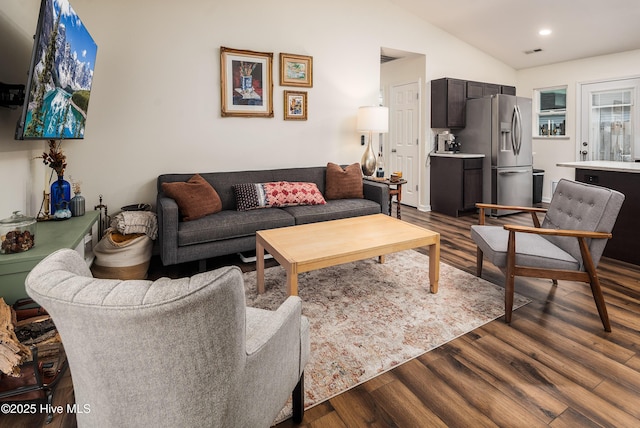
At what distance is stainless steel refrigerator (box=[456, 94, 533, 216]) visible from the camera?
5.29 metres

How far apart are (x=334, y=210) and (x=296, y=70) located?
1815 mm

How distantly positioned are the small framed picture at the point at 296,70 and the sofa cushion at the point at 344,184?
3.71 ft

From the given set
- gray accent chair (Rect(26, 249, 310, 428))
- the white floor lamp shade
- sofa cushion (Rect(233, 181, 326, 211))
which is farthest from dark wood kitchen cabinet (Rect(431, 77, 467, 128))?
gray accent chair (Rect(26, 249, 310, 428))

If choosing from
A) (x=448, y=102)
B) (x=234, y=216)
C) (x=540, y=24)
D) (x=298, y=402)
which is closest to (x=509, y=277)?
(x=298, y=402)

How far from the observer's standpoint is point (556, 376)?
69.1 inches

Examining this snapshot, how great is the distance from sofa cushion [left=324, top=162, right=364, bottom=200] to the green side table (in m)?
2.43

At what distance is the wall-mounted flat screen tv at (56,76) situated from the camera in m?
1.78

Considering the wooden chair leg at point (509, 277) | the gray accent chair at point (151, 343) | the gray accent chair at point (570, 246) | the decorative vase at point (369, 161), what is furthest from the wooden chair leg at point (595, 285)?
the decorative vase at point (369, 161)

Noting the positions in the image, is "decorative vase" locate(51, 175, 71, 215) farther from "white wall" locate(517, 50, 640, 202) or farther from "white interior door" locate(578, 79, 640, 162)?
"white interior door" locate(578, 79, 640, 162)

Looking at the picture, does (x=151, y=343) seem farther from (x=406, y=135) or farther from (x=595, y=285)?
(x=406, y=135)

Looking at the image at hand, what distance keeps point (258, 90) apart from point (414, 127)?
2867 millimetres

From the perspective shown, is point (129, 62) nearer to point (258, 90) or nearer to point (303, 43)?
point (258, 90)

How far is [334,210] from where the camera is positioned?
368 centimetres

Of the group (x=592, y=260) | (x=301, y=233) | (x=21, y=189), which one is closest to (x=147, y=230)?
(x=21, y=189)
